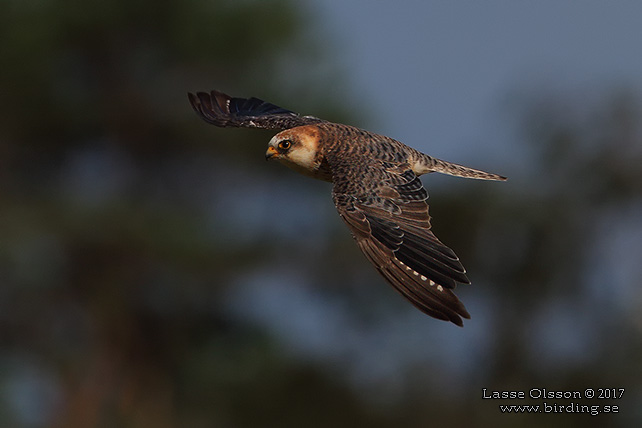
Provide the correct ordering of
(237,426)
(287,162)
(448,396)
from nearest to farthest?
(287,162) → (448,396) → (237,426)

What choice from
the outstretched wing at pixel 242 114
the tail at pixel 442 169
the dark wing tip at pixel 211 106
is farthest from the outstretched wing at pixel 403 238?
the dark wing tip at pixel 211 106

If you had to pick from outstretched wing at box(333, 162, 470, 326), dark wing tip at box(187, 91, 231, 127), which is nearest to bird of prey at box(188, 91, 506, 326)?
outstretched wing at box(333, 162, 470, 326)

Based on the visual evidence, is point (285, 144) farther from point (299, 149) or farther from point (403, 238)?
point (403, 238)

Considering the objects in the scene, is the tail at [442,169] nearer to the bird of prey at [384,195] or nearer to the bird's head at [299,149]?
the bird of prey at [384,195]

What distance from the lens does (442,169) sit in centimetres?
857

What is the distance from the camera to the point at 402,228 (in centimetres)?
746

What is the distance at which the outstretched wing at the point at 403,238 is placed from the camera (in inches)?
266

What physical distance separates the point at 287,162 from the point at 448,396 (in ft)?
47.3

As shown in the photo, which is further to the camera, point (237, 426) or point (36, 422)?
point (36, 422)

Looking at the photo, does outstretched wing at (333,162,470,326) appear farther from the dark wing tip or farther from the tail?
the dark wing tip

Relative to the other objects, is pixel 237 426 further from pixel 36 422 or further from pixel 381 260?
pixel 381 260

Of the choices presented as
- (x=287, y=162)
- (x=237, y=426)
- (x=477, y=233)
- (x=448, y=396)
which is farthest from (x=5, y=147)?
(x=287, y=162)

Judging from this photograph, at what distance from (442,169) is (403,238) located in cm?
A: 135

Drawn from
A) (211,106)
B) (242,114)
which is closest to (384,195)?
(242,114)
